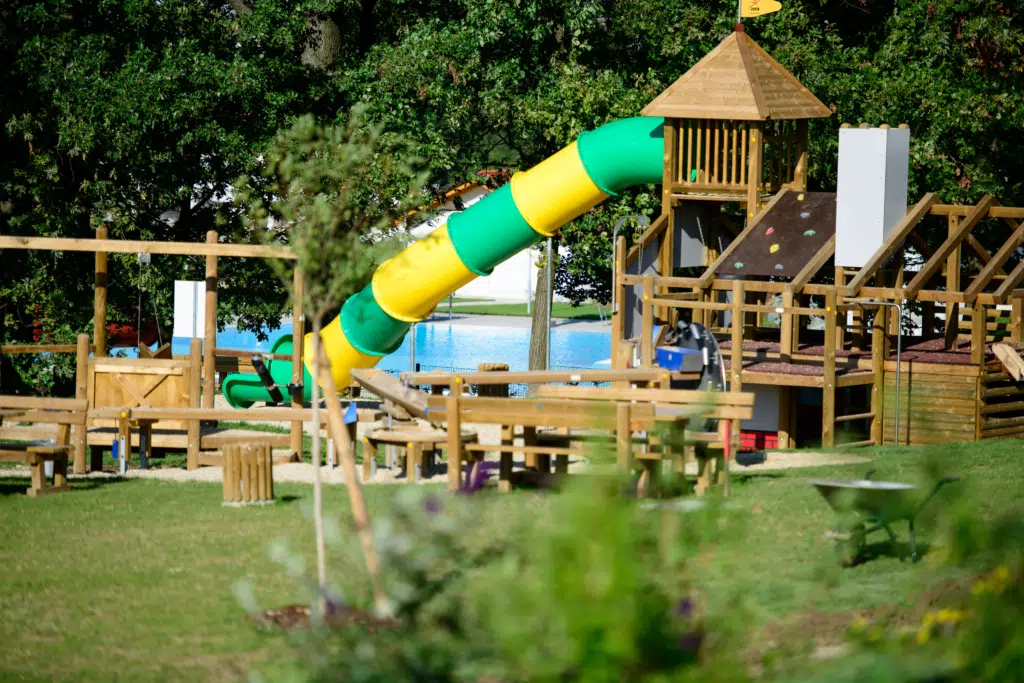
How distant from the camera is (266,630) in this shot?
318 inches

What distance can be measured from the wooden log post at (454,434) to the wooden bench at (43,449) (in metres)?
4.11

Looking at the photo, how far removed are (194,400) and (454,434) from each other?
17.1 feet

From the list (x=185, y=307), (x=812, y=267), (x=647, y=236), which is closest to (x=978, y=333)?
(x=812, y=267)

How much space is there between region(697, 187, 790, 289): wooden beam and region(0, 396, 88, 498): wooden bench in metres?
7.69

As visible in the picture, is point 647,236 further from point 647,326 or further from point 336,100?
point 336,100

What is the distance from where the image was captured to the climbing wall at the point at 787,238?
17.8m

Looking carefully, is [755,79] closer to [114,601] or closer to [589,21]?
[589,21]

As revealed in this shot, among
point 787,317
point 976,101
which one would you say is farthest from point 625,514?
point 976,101

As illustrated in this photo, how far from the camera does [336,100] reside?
25656mm

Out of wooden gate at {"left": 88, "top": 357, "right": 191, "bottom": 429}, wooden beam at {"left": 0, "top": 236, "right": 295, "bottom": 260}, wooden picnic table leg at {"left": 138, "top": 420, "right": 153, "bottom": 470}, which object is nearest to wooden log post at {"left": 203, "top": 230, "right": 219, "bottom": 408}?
wooden beam at {"left": 0, "top": 236, "right": 295, "bottom": 260}

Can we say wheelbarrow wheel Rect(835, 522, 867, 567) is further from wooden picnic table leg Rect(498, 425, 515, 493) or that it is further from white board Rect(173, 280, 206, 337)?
white board Rect(173, 280, 206, 337)

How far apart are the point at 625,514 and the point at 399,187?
59.4 feet

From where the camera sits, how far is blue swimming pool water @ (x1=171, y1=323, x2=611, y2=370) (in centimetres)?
3428

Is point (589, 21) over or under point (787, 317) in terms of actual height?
over
